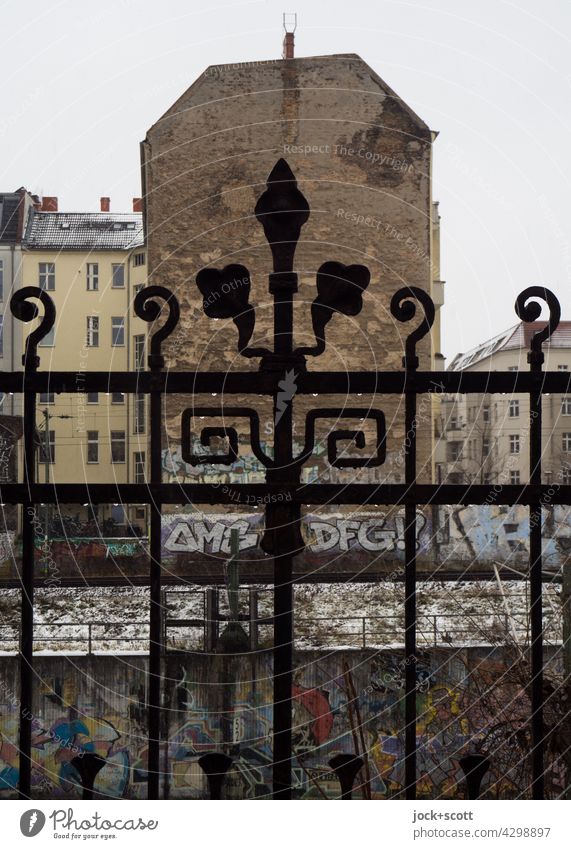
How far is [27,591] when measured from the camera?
8.93ft

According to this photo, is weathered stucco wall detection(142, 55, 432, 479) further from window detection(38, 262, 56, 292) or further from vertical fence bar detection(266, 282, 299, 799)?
vertical fence bar detection(266, 282, 299, 799)

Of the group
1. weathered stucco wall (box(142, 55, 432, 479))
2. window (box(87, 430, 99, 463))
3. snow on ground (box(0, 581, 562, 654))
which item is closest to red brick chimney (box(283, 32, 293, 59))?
weathered stucco wall (box(142, 55, 432, 479))

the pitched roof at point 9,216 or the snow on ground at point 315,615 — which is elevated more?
the pitched roof at point 9,216

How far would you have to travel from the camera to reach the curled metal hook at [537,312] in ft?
9.21

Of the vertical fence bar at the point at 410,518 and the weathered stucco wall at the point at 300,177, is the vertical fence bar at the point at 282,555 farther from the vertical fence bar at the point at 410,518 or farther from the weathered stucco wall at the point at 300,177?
the weathered stucco wall at the point at 300,177

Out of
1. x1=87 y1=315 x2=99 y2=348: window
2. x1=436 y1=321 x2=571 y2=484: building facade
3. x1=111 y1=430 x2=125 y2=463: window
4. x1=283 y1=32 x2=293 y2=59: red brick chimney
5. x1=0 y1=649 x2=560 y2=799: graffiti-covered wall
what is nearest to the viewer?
x1=0 y1=649 x2=560 y2=799: graffiti-covered wall

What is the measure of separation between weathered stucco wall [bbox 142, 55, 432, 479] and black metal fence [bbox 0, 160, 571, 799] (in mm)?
14569

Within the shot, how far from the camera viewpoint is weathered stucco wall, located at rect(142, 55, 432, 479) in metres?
17.5

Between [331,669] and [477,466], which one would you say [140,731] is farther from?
[477,466]

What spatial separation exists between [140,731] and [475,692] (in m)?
2.93

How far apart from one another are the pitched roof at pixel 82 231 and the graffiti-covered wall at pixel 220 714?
17.5 meters

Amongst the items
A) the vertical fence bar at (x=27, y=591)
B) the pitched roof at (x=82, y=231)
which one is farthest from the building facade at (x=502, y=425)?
the vertical fence bar at (x=27, y=591)

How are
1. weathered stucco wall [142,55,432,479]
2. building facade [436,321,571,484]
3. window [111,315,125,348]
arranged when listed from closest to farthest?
weathered stucco wall [142,55,432,479] < window [111,315,125,348] < building facade [436,321,571,484]
